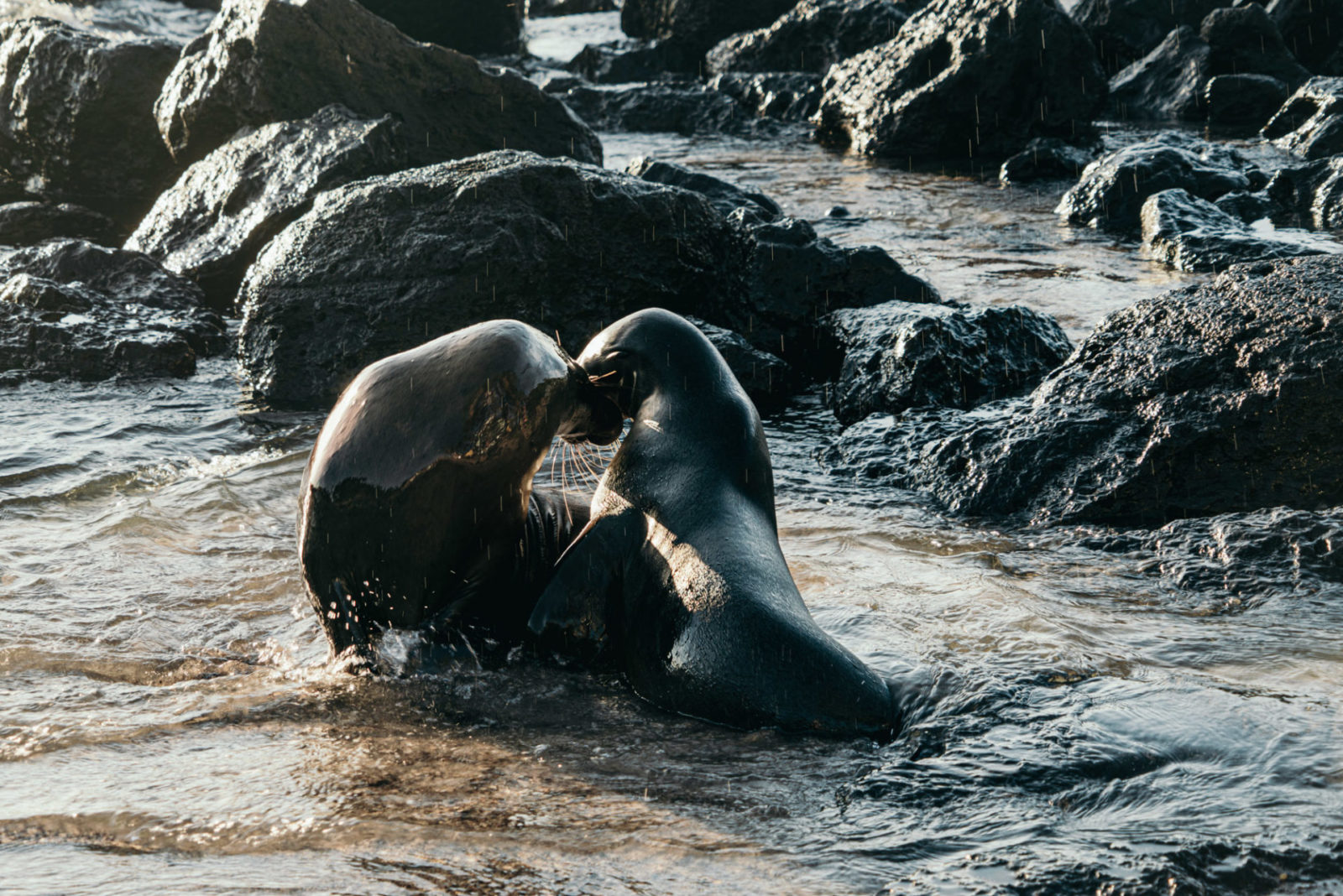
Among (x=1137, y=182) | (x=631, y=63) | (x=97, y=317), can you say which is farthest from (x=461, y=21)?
(x=97, y=317)

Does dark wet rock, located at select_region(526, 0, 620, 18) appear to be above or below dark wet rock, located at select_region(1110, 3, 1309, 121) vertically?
above

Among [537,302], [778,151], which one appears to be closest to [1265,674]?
[537,302]

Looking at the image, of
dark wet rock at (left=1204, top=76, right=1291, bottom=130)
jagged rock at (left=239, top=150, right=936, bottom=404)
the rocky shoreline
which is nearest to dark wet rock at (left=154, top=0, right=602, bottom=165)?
the rocky shoreline

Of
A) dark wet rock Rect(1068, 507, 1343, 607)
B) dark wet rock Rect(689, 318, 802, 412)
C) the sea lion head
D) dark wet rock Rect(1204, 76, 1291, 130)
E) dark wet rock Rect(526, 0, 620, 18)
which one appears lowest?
dark wet rock Rect(1068, 507, 1343, 607)

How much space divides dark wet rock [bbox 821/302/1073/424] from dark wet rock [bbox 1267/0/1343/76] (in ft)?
44.8

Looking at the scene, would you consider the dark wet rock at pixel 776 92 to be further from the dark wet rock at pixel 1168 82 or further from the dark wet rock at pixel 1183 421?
the dark wet rock at pixel 1183 421

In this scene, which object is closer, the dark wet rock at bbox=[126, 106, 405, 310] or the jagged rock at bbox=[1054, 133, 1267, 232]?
the dark wet rock at bbox=[126, 106, 405, 310]

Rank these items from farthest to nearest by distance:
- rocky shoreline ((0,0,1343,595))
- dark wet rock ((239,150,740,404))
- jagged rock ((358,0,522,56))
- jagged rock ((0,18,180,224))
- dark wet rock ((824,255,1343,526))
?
jagged rock ((358,0,522,56)) < jagged rock ((0,18,180,224)) < dark wet rock ((239,150,740,404)) < rocky shoreline ((0,0,1343,595)) < dark wet rock ((824,255,1343,526))

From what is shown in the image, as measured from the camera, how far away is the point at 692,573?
3725mm

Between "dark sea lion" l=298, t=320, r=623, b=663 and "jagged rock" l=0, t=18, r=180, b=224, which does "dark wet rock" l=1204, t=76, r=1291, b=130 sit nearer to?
"jagged rock" l=0, t=18, r=180, b=224

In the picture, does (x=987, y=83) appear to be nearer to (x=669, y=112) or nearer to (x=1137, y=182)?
(x=1137, y=182)

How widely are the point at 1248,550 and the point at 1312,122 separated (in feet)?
36.8

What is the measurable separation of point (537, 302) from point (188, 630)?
11.3ft

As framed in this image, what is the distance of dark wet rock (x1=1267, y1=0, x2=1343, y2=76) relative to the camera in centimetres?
1827
